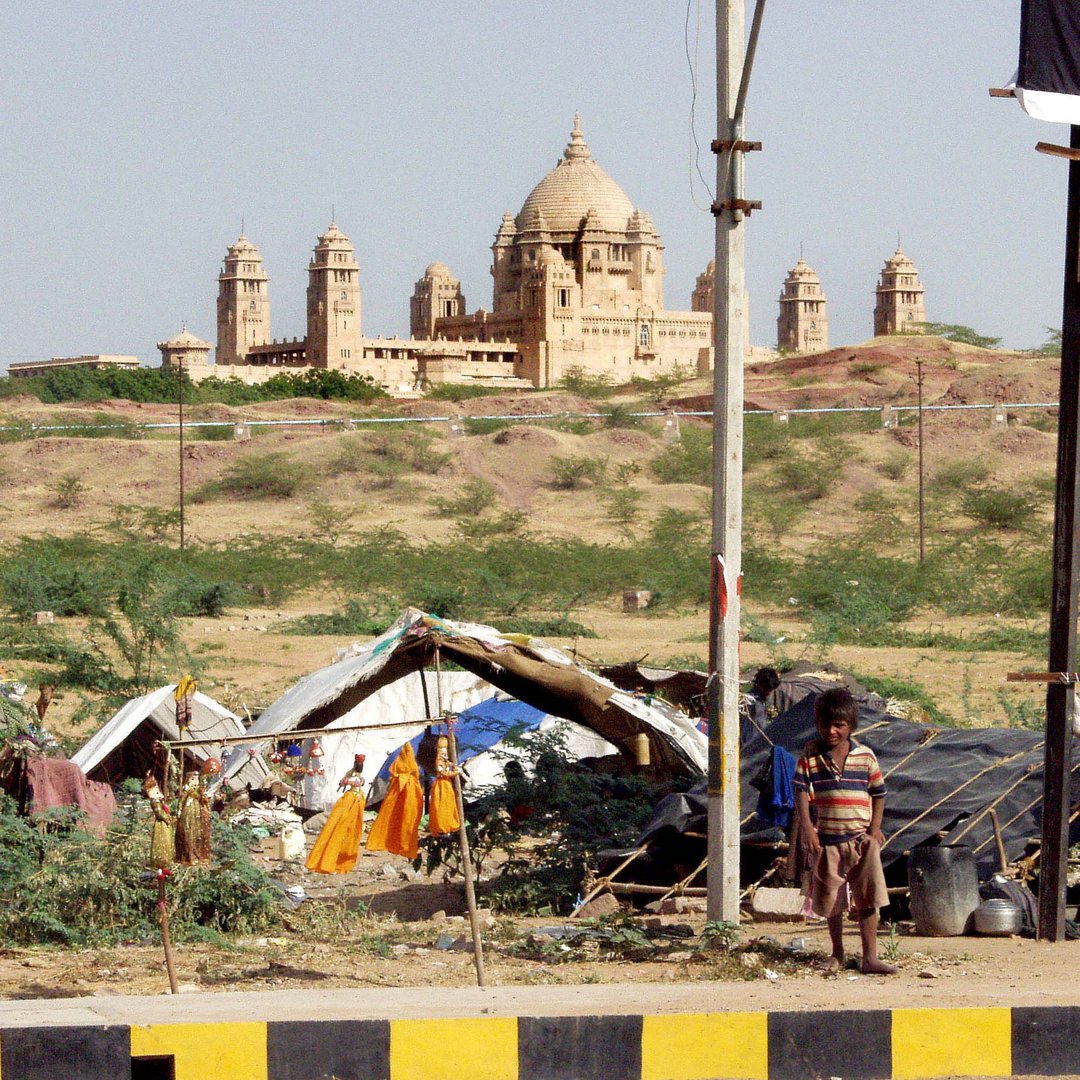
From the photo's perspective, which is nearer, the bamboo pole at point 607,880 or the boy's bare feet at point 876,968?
the boy's bare feet at point 876,968

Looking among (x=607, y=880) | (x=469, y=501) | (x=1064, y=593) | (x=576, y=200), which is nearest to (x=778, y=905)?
(x=607, y=880)

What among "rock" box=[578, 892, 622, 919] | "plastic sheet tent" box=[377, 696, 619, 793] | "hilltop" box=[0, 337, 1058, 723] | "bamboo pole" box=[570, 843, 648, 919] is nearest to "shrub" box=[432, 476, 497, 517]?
"hilltop" box=[0, 337, 1058, 723]

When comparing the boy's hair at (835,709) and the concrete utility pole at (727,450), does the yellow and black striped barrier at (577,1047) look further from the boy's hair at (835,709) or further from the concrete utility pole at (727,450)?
the concrete utility pole at (727,450)

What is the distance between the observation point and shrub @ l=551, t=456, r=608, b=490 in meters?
42.7

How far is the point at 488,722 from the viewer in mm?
11922

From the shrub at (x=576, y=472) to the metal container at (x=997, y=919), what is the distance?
35288 mm

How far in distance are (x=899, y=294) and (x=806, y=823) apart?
14998cm

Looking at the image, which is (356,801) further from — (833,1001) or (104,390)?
(104,390)

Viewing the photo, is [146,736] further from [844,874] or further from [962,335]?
[962,335]

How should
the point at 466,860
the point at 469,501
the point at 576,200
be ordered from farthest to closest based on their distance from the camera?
the point at 576,200, the point at 469,501, the point at 466,860

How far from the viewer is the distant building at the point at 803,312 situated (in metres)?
153

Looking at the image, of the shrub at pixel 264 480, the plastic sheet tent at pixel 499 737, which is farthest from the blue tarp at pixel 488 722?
the shrub at pixel 264 480

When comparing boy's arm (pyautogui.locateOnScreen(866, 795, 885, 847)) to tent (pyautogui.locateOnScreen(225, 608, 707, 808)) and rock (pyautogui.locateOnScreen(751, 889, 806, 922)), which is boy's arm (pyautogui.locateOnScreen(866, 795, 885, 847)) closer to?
rock (pyautogui.locateOnScreen(751, 889, 806, 922))

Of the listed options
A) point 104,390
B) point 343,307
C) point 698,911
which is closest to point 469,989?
point 698,911
